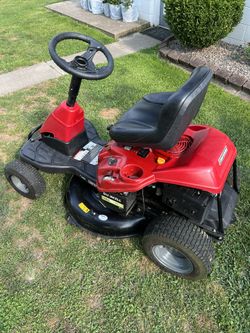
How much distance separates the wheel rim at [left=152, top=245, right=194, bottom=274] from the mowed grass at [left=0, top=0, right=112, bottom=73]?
378 cm

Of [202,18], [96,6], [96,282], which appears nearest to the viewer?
[96,282]

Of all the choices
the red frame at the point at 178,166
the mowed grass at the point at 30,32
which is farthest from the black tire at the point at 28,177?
the mowed grass at the point at 30,32

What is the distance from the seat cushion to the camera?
1949 mm

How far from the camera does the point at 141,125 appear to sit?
6.87 feet

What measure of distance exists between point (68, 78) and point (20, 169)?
2.33m

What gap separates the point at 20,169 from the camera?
2730 millimetres

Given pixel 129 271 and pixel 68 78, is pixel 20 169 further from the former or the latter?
pixel 68 78

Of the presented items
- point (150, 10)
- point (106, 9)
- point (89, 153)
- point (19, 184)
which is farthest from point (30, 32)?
point (89, 153)

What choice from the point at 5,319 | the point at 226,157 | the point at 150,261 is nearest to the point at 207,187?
the point at 226,157

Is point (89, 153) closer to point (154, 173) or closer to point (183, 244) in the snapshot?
point (154, 173)

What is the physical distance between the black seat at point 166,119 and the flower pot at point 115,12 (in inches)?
182

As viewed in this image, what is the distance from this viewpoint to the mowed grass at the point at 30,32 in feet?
17.5

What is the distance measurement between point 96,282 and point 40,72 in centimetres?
346

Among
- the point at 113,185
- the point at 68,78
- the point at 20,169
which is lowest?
the point at 68,78
